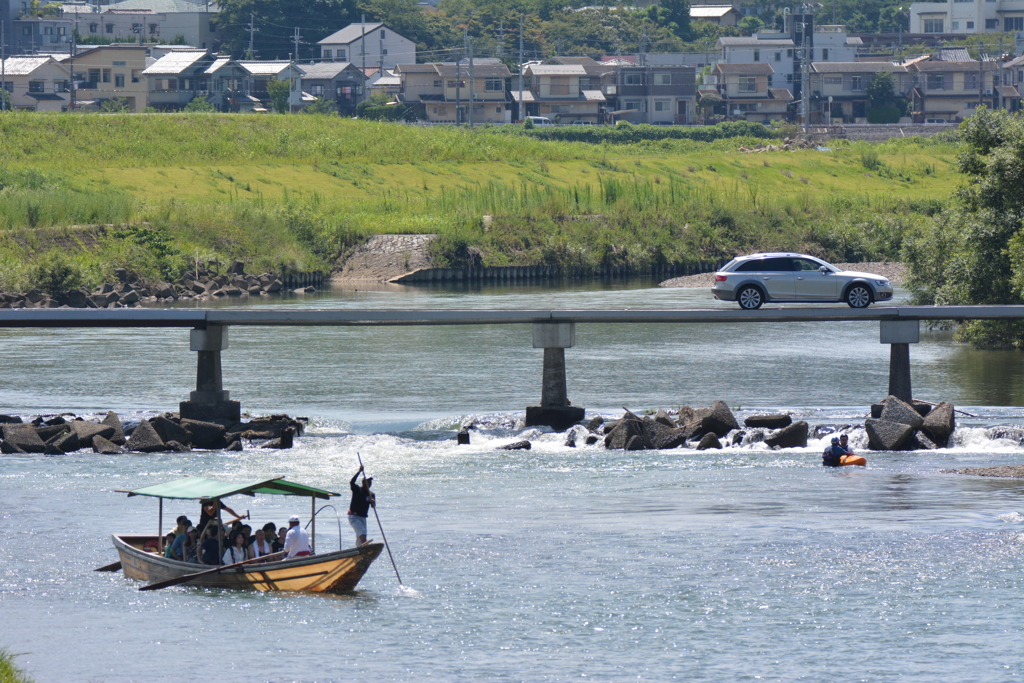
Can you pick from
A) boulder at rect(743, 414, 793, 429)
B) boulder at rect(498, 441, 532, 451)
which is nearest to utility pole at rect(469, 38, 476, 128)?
boulder at rect(498, 441, 532, 451)

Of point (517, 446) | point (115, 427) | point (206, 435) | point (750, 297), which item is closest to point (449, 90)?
point (750, 297)

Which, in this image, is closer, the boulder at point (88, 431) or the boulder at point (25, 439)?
the boulder at point (25, 439)

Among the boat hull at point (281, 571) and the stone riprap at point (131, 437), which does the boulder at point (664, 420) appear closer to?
the stone riprap at point (131, 437)

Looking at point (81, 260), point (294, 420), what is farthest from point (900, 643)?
point (81, 260)

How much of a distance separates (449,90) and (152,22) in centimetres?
5395

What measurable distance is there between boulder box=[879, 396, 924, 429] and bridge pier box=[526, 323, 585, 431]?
8053mm

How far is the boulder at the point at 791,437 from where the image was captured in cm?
3612

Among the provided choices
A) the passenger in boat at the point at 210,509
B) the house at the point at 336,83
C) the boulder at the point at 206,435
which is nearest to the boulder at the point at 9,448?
the boulder at the point at 206,435

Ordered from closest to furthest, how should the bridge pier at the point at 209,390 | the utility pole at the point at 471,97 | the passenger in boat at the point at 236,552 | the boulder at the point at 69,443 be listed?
the passenger in boat at the point at 236,552, the boulder at the point at 69,443, the bridge pier at the point at 209,390, the utility pole at the point at 471,97

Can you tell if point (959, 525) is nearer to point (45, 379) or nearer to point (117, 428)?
point (117, 428)

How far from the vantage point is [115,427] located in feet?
123

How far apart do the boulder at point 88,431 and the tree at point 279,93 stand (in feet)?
396

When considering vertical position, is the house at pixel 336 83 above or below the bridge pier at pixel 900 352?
above

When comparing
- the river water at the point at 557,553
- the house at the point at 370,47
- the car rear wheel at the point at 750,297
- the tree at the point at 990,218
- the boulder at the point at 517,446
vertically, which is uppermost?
the house at the point at 370,47
